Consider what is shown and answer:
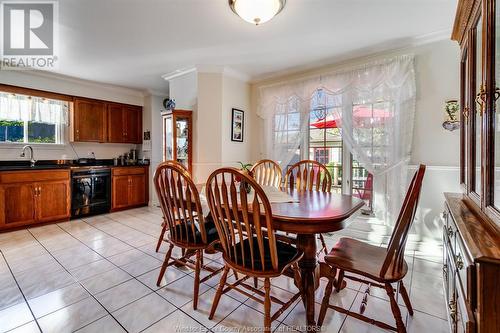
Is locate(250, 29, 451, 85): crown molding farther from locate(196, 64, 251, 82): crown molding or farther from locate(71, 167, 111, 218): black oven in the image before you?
locate(71, 167, 111, 218): black oven

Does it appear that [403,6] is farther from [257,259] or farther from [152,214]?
[152,214]

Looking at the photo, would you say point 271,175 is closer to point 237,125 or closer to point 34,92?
point 237,125

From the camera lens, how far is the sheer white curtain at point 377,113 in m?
2.77

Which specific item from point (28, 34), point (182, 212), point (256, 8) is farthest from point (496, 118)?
point (28, 34)

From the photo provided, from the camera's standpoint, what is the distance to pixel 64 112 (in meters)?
4.32

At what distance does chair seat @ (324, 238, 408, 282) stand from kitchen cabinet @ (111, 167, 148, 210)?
4.18 metres

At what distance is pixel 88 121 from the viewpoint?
4.41 m

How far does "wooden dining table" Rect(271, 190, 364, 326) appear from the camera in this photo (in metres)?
1.33

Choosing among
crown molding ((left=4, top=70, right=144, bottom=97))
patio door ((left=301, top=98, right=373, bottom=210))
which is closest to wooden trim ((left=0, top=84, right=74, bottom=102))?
crown molding ((left=4, top=70, right=144, bottom=97))

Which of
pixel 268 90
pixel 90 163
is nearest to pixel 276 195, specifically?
pixel 268 90

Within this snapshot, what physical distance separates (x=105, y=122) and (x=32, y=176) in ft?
5.18

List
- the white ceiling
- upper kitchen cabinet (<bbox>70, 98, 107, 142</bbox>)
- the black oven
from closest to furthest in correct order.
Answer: the white ceiling → the black oven → upper kitchen cabinet (<bbox>70, 98, 107, 142</bbox>)

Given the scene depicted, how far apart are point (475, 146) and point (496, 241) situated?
890 millimetres

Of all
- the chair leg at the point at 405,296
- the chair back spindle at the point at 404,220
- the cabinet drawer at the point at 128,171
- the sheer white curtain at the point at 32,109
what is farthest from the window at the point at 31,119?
the chair leg at the point at 405,296
